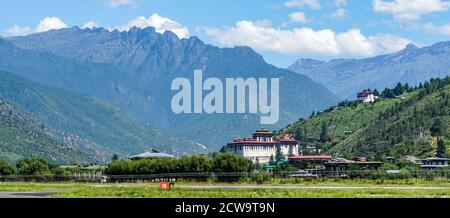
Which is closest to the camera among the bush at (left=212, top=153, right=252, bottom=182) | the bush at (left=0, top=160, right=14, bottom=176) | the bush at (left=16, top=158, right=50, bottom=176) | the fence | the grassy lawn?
the grassy lawn

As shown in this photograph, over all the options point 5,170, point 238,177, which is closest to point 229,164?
point 238,177

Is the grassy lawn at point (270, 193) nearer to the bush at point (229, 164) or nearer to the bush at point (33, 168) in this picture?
the bush at point (229, 164)

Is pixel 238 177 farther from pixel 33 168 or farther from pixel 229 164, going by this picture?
pixel 33 168

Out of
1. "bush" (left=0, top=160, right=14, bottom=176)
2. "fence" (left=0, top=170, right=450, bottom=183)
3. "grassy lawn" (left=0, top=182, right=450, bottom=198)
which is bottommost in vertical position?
"grassy lawn" (left=0, top=182, right=450, bottom=198)

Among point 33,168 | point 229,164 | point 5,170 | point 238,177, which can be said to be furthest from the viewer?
point 5,170

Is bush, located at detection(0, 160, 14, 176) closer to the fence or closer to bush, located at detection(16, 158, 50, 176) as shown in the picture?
bush, located at detection(16, 158, 50, 176)

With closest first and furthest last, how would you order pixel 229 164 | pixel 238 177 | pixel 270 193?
1. pixel 270 193
2. pixel 238 177
3. pixel 229 164

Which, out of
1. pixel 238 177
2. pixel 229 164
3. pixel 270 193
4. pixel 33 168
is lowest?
pixel 270 193

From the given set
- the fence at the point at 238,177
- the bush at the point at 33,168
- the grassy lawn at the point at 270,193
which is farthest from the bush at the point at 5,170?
the grassy lawn at the point at 270,193

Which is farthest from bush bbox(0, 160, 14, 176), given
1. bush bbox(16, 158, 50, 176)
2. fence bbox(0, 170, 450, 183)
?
fence bbox(0, 170, 450, 183)
